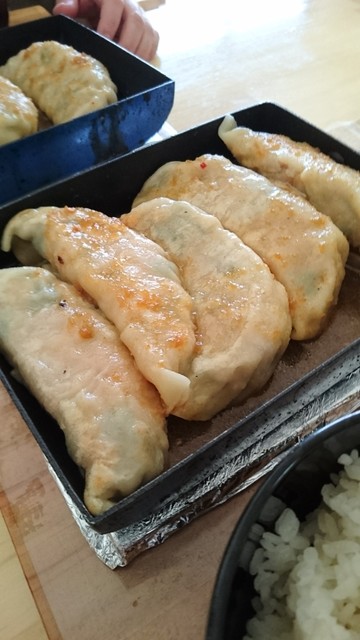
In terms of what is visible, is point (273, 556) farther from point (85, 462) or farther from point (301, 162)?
point (301, 162)

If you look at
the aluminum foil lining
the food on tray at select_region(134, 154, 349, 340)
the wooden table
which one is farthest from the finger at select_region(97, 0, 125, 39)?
the aluminum foil lining

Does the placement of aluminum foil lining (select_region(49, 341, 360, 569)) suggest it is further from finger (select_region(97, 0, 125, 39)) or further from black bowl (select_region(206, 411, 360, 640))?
finger (select_region(97, 0, 125, 39))

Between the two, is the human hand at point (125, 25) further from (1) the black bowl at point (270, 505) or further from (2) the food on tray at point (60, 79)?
(1) the black bowl at point (270, 505)

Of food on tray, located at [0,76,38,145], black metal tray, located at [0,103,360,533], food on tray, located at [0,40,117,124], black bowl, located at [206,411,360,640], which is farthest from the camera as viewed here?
food on tray, located at [0,40,117,124]

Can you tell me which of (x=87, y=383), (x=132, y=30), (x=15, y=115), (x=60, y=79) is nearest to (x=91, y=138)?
(x=15, y=115)

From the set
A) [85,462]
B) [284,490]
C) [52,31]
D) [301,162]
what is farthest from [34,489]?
[52,31]

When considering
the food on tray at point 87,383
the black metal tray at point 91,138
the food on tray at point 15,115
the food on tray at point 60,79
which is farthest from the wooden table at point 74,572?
the food on tray at point 60,79
